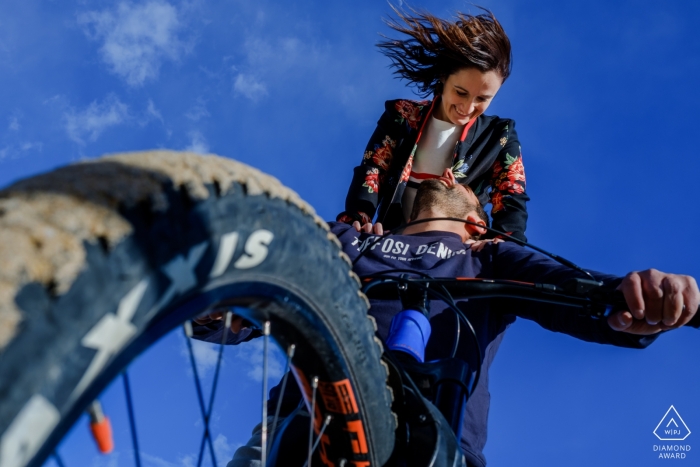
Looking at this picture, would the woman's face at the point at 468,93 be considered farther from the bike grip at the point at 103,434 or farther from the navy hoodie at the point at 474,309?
the bike grip at the point at 103,434

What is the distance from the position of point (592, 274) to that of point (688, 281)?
39 cm

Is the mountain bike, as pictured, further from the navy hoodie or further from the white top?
the white top

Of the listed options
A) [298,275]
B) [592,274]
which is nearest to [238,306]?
[298,275]

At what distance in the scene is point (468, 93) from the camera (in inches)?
124

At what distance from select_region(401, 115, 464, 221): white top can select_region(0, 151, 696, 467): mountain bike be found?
223 cm

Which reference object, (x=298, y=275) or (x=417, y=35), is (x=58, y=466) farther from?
(x=417, y=35)

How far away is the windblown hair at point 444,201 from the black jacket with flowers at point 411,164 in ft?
1.13

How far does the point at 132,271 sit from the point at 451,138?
291 cm

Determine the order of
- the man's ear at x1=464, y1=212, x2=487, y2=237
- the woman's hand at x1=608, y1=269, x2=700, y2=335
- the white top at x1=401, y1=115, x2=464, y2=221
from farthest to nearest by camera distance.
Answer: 1. the white top at x1=401, y1=115, x2=464, y2=221
2. the man's ear at x1=464, y1=212, x2=487, y2=237
3. the woman's hand at x1=608, y1=269, x2=700, y2=335

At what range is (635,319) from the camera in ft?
4.72

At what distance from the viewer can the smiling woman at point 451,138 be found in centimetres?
316

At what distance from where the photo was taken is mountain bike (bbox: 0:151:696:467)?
445mm

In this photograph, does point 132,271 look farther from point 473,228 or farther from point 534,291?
point 473,228

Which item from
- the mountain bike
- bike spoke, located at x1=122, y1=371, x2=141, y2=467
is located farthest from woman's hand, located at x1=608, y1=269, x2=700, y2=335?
bike spoke, located at x1=122, y1=371, x2=141, y2=467
